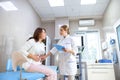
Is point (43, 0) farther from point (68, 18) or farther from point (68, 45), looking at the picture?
point (68, 45)

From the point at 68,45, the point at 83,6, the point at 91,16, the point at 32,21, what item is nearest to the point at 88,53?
the point at 91,16

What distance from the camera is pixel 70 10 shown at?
4.71 metres

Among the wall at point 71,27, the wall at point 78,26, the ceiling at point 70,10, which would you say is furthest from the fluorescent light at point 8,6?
the wall at point 78,26

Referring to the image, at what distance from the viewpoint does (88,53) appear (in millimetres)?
5000

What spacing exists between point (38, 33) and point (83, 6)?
2.88 meters

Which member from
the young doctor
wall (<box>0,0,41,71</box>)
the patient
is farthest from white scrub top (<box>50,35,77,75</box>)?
wall (<box>0,0,41,71</box>)

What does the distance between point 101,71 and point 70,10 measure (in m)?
2.39

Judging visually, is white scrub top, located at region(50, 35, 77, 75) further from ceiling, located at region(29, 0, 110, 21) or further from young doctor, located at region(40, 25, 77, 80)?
ceiling, located at region(29, 0, 110, 21)

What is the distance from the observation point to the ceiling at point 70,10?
4.23 metres

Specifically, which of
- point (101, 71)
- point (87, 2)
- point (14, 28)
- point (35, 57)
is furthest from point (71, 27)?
point (35, 57)

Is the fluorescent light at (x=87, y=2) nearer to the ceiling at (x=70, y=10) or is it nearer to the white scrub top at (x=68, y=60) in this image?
the ceiling at (x=70, y=10)

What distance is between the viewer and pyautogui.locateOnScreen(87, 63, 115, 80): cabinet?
3.50 m

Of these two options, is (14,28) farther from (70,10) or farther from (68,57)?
(70,10)

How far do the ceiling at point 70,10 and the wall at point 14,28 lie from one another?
489 millimetres
